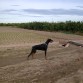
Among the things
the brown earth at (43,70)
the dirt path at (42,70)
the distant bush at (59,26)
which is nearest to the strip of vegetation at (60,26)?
the distant bush at (59,26)

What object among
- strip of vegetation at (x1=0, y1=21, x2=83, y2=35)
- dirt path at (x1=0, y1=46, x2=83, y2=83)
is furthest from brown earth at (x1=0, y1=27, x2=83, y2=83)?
strip of vegetation at (x1=0, y1=21, x2=83, y2=35)

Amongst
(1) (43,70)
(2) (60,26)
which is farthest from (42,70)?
(2) (60,26)

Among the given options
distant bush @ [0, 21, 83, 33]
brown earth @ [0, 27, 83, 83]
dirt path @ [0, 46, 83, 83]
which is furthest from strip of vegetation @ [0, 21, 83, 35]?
dirt path @ [0, 46, 83, 83]

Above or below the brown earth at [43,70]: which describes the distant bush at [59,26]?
below

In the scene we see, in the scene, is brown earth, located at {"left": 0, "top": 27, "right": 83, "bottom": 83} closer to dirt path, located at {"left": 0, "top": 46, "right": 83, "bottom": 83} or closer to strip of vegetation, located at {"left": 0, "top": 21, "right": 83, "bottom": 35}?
dirt path, located at {"left": 0, "top": 46, "right": 83, "bottom": 83}

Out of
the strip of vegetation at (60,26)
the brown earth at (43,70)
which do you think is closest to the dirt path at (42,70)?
the brown earth at (43,70)

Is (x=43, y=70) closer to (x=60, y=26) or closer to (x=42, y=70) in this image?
(x=42, y=70)

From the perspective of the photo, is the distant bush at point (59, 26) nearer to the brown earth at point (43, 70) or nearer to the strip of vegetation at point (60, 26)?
the strip of vegetation at point (60, 26)

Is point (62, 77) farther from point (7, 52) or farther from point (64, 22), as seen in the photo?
point (64, 22)

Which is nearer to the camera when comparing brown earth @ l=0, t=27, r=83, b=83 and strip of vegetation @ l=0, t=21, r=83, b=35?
brown earth @ l=0, t=27, r=83, b=83

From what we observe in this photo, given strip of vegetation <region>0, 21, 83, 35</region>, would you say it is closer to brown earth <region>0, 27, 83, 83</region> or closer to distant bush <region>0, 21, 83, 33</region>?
distant bush <region>0, 21, 83, 33</region>

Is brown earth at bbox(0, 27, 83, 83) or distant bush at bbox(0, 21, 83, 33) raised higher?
brown earth at bbox(0, 27, 83, 83)

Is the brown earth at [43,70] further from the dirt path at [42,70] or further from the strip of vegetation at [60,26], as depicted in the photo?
the strip of vegetation at [60,26]

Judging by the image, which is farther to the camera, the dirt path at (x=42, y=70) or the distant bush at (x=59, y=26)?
the distant bush at (x=59, y=26)
